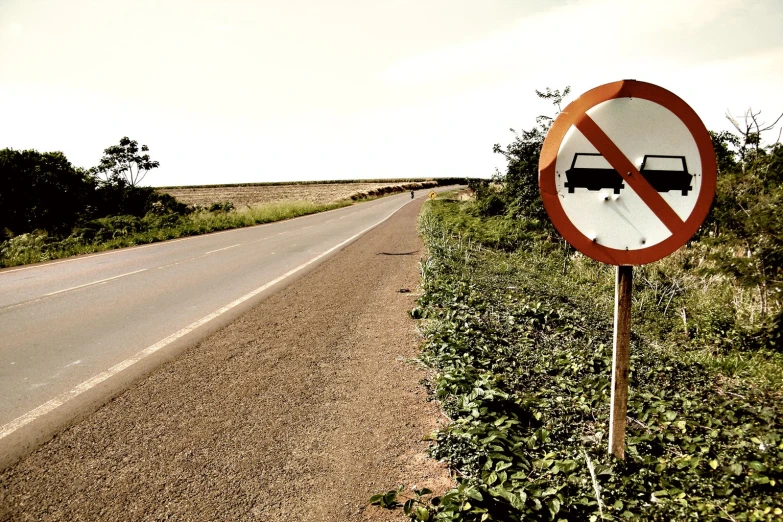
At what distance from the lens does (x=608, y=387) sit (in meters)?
3.22

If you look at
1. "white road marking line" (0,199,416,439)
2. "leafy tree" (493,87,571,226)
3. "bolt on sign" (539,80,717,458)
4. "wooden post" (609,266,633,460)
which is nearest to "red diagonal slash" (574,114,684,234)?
"bolt on sign" (539,80,717,458)

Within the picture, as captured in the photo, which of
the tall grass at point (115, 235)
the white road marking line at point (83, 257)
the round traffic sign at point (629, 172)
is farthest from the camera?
the tall grass at point (115, 235)

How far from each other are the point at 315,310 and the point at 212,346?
61.8 inches

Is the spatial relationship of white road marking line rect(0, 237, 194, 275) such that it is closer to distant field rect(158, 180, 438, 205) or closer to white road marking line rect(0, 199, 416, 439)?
white road marking line rect(0, 199, 416, 439)

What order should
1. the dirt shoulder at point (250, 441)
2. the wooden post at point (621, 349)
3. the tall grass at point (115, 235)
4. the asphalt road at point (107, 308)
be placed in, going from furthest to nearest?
1. the tall grass at point (115, 235)
2. the asphalt road at point (107, 308)
3. the dirt shoulder at point (250, 441)
4. the wooden post at point (621, 349)

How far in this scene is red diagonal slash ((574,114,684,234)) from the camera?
1996 millimetres

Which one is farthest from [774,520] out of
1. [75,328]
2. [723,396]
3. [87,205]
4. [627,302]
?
[87,205]

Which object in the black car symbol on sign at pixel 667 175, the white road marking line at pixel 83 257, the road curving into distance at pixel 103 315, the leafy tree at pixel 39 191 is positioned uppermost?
the leafy tree at pixel 39 191

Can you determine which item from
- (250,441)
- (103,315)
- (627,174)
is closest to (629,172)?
(627,174)

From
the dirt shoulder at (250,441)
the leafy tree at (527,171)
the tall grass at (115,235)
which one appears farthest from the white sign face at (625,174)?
the tall grass at (115,235)

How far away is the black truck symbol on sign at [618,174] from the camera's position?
198 cm

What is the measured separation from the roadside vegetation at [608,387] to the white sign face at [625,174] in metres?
1.22

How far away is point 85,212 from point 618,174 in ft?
104

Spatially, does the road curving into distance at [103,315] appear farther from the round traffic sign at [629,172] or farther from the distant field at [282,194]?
the distant field at [282,194]
